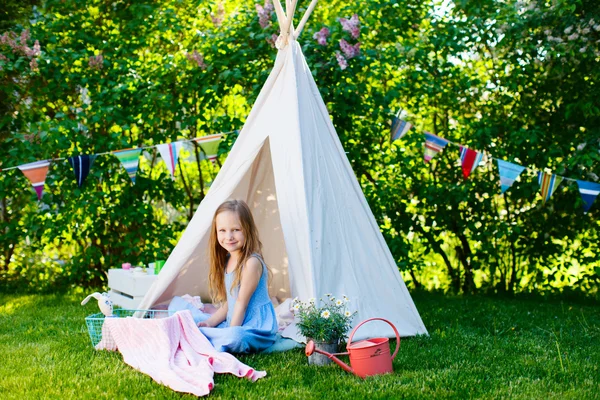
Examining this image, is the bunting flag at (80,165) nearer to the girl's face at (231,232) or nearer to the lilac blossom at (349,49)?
the girl's face at (231,232)

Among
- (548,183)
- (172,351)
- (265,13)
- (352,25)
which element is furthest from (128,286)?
(548,183)

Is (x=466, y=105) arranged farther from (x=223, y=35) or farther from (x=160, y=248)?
(x=160, y=248)

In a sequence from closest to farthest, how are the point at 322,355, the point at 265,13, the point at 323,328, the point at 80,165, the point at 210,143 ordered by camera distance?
the point at 323,328 → the point at 322,355 → the point at 80,165 → the point at 210,143 → the point at 265,13

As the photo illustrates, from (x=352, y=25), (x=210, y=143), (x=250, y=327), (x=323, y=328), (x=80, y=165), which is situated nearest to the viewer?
(x=323, y=328)

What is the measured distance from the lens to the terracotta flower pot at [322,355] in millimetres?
3145

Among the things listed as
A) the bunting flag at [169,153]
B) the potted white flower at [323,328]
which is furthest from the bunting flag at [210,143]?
the potted white flower at [323,328]

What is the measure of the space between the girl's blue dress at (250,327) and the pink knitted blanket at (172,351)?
13 cm

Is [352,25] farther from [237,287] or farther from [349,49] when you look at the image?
[237,287]

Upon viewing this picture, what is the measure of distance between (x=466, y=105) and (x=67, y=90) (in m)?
3.37

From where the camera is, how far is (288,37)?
13.5ft

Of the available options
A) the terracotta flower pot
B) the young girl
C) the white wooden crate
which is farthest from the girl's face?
the white wooden crate

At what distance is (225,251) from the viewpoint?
3.84 metres

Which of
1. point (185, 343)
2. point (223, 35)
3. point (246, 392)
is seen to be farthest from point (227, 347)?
point (223, 35)

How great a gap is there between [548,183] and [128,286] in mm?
3024
